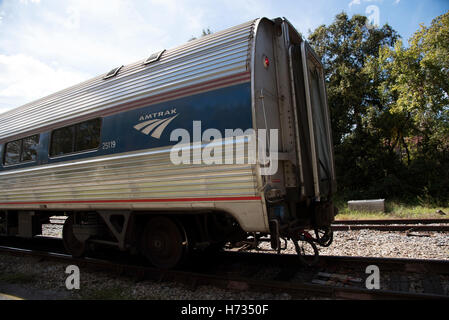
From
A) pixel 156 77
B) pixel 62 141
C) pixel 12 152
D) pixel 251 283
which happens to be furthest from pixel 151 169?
pixel 12 152

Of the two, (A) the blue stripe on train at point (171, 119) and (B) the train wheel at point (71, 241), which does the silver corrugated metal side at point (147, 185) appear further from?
(B) the train wheel at point (71, 241)

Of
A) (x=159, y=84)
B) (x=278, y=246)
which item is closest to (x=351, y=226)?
(x=278, y=246)

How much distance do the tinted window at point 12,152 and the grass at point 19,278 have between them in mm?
2991

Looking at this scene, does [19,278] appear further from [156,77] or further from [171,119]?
[156,77]

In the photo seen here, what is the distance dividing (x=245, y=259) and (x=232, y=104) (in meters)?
3.07

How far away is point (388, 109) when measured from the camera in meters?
16.3

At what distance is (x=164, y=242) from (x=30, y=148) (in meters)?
4.46

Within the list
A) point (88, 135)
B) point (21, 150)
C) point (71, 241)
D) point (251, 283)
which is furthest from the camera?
point (21, 150)

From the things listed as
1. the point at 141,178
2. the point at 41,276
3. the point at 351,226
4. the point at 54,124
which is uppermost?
the point at 54,124

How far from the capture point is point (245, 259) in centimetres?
549

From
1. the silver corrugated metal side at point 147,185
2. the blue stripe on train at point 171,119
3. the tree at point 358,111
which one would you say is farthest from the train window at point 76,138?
the tree at point 358,111

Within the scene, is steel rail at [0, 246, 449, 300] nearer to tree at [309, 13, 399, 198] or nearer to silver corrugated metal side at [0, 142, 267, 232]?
silver corrugated metal side at [0, 142, 267, 232]

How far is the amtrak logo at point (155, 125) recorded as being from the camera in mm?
4531
